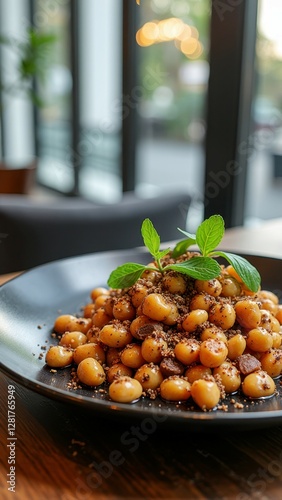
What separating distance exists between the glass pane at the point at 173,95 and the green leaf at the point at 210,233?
185cm

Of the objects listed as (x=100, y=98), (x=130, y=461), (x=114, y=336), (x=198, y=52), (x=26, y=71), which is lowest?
(x=130, y=461)

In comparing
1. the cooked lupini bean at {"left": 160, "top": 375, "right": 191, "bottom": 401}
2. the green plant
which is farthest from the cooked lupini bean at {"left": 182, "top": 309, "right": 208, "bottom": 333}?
the green plant

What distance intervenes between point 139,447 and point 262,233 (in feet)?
3.96

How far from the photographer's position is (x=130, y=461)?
2.72 feet

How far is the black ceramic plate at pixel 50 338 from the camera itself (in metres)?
0.77

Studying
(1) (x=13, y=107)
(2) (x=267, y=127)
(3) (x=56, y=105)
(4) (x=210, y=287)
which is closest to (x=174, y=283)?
(4) (x=210, y=287)

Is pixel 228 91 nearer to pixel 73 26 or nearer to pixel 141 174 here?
pixel 141 174

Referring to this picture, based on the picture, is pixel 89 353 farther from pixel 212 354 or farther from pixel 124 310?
pixel 212 354

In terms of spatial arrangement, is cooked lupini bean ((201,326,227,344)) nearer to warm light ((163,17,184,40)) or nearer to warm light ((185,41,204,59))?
warm light ((185,41,204,59))

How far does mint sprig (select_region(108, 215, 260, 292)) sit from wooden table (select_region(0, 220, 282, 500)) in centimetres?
→ 24

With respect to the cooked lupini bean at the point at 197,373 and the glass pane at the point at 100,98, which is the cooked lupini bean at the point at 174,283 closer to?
the cooked lupini bean at the point at 197,373

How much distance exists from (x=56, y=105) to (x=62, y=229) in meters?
3.11

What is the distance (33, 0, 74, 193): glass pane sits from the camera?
14.4 ft

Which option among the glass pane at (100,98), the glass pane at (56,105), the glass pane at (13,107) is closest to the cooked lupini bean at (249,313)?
the glass pane at (100,98)
